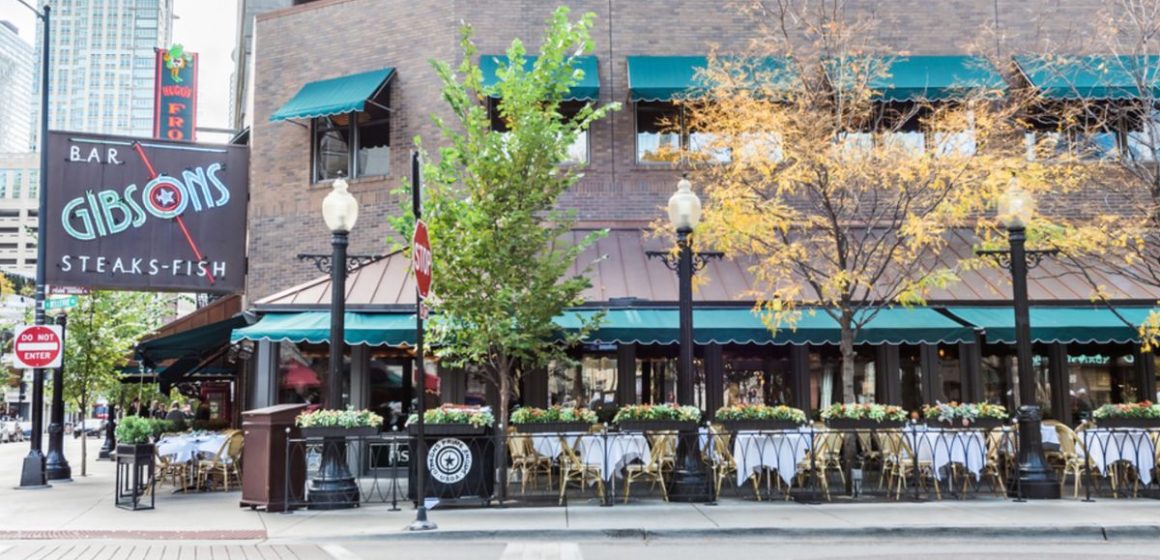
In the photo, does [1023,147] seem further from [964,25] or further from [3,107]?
[3,107]

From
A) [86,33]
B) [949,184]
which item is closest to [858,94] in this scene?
[949,184]

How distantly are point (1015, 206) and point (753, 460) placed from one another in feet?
15.7

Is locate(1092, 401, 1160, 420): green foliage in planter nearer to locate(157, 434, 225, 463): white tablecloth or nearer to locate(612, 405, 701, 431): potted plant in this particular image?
locate(612, 405, 701, 431): potted plant

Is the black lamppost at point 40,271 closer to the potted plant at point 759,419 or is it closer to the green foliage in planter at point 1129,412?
the potted plant at point 759,419

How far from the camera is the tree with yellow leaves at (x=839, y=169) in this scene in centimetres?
1377

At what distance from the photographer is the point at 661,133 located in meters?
17.7

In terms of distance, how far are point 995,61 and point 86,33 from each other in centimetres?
21917

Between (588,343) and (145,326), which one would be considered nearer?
(588,343)

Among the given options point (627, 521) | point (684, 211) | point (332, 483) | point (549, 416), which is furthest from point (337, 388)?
point (684, 211)

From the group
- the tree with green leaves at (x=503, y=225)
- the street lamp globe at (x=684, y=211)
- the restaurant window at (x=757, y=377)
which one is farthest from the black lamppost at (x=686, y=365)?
the restaurant window at (x=757, y=377)

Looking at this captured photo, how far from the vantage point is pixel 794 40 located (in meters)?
17.5

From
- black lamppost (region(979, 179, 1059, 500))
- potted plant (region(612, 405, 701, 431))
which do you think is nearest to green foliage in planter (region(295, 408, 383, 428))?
potted plant (region(612, 405, 701, 431))

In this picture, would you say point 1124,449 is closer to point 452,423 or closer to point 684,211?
point 684,211

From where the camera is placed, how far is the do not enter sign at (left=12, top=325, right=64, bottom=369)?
50.8 ft
